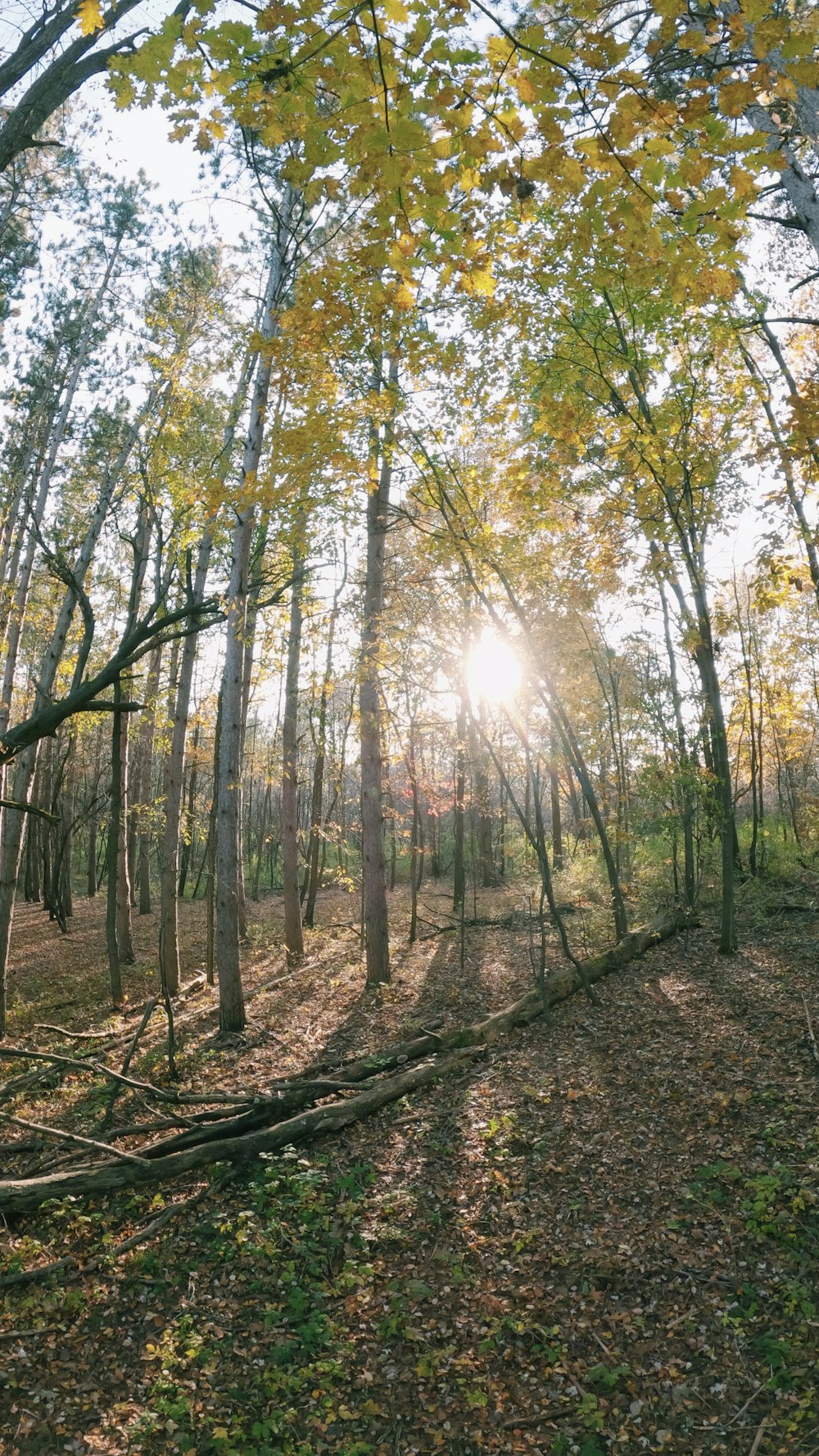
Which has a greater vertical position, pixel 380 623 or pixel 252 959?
pixel 380 623

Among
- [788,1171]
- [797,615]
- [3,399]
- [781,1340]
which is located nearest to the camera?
[781,1340]

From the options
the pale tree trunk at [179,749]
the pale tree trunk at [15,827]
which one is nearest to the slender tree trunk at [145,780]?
the pale tree trunk at [179,749]

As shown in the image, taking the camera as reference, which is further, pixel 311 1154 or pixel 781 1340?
pixel 311 1154

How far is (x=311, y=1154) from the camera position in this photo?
17.4ft

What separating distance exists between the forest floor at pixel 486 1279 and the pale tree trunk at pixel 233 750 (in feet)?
5.79

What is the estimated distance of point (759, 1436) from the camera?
280 cm

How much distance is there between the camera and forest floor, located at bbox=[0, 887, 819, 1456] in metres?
3.14

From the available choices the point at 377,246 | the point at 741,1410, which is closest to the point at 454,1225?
the point at 741,1410

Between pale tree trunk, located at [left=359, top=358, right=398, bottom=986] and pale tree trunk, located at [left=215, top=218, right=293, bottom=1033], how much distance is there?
190cm

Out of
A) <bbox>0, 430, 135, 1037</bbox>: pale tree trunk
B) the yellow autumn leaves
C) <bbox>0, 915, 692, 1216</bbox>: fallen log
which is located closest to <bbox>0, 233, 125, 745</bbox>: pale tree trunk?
<bbox>0, 430, 135, 1037</bbox>: pale tree trunk

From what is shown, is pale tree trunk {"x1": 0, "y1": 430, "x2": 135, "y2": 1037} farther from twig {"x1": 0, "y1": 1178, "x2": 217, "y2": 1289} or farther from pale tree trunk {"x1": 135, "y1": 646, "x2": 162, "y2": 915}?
twig {"x1": 0, "y1": 1178, "x2": 217, "y2": 1289}

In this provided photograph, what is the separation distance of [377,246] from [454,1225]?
5301mm

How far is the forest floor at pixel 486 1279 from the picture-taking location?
314 centimetres

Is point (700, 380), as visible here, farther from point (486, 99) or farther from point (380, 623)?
point (486, 99)
